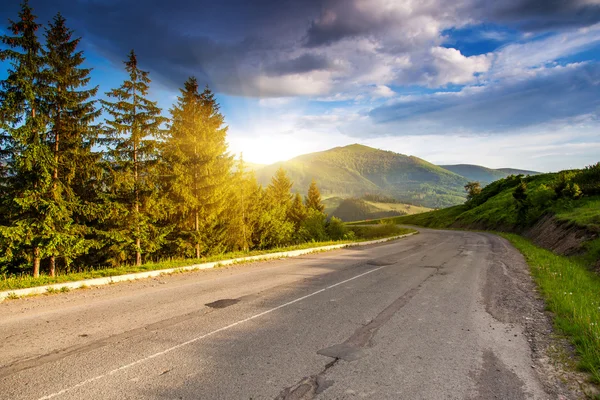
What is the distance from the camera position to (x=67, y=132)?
19438 millimetres

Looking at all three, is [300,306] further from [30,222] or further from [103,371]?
[30,222]

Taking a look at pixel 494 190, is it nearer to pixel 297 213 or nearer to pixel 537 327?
pixel 297 213

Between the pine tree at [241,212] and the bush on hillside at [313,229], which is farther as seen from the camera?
the bush on hillside at [313,229]

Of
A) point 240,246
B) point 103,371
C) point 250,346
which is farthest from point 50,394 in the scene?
point 240,246

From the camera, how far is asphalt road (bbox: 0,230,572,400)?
3.93 metres

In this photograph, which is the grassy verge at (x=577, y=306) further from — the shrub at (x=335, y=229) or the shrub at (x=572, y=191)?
the shrub at (x=335, y=229)

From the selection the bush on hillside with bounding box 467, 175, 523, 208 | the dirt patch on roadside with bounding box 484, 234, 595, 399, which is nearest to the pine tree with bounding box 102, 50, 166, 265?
the dirt patch on roadside with bounding box 484, 234, 595, 399

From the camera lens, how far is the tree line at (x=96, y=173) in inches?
675

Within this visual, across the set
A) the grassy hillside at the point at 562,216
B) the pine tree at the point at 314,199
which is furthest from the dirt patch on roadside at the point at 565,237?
the pine tree at the point at 314,199

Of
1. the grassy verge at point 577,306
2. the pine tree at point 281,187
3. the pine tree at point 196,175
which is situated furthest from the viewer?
the pine tree at point 281,187

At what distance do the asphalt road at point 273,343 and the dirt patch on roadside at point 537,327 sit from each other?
8cm

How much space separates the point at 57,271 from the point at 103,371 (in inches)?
814

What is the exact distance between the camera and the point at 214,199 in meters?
24.3

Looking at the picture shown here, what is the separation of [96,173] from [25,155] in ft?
13.0
